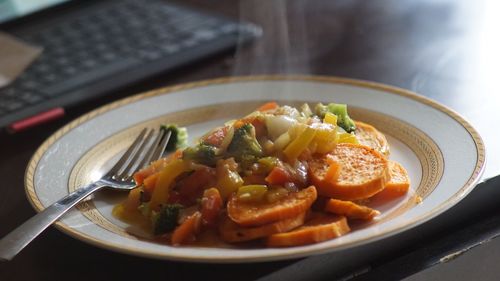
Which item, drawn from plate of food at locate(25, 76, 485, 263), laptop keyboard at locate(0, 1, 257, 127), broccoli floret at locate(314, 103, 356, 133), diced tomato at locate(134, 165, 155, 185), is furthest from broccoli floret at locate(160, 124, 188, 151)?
laptop keyboard at locate(0, 1, 257, 127)

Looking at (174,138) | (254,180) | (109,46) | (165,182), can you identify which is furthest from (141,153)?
(109,46)

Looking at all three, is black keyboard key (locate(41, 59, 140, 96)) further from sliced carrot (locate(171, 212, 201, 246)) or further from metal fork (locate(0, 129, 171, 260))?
sliced carrot (locate(171, 212, 201, 246))

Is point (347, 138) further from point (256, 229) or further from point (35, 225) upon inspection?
point (35, 225)

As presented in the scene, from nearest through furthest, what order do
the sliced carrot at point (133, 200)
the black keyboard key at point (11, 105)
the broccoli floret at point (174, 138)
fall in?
the sliced carrot at point (133, 200) < the broccoli floret at point (174, 138) < the black keyboard key at point (11, 105)

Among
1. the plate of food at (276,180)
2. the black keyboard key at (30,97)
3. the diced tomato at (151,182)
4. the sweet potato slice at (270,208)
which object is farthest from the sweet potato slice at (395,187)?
the black keyboard key at (30,97)

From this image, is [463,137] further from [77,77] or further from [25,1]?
[25,1]

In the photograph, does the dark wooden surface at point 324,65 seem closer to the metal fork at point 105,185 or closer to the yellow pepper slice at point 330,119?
the metal fork at point 105,185
